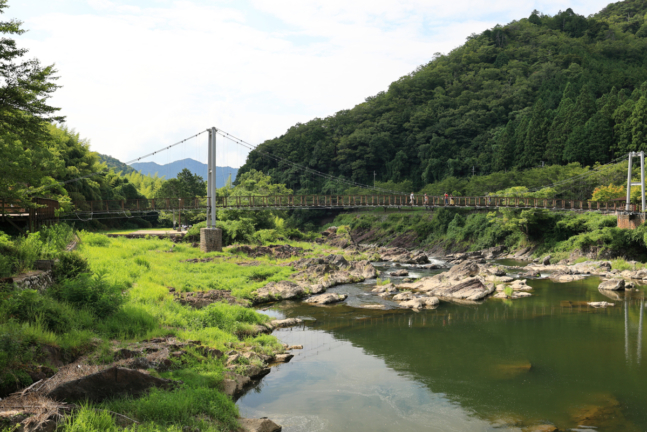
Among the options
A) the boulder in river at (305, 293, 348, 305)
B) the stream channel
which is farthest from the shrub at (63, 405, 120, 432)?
the boulder in river at (305, 293, 348, 305)

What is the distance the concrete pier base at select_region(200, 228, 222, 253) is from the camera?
1092 inches

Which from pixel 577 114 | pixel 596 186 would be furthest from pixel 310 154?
pixel 596 186

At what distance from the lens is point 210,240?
91.2ft

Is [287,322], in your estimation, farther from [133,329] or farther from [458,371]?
[458,371]

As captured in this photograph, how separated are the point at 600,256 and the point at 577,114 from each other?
27582mm

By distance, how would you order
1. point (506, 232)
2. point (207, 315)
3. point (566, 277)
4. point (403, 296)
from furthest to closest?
point (506, 232)
point (566, 277)
point (403, 296)
point (207, 315)

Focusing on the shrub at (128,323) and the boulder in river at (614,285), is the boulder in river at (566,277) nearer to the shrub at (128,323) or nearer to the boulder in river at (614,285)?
the boulder in river at (614,285)

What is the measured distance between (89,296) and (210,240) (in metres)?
17.3

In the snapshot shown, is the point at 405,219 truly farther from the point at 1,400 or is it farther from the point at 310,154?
the point at 1,400

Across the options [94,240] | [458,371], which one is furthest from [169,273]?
[458,371]

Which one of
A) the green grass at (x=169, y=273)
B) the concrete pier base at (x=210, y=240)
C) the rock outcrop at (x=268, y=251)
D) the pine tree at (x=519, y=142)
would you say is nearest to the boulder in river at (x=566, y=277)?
the green grass at (x=169, y=273)

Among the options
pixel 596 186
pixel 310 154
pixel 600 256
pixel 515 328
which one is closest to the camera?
pixel 515 328

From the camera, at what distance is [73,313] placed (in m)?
9.75

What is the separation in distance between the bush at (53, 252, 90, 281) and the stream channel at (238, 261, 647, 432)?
18.9 ft
